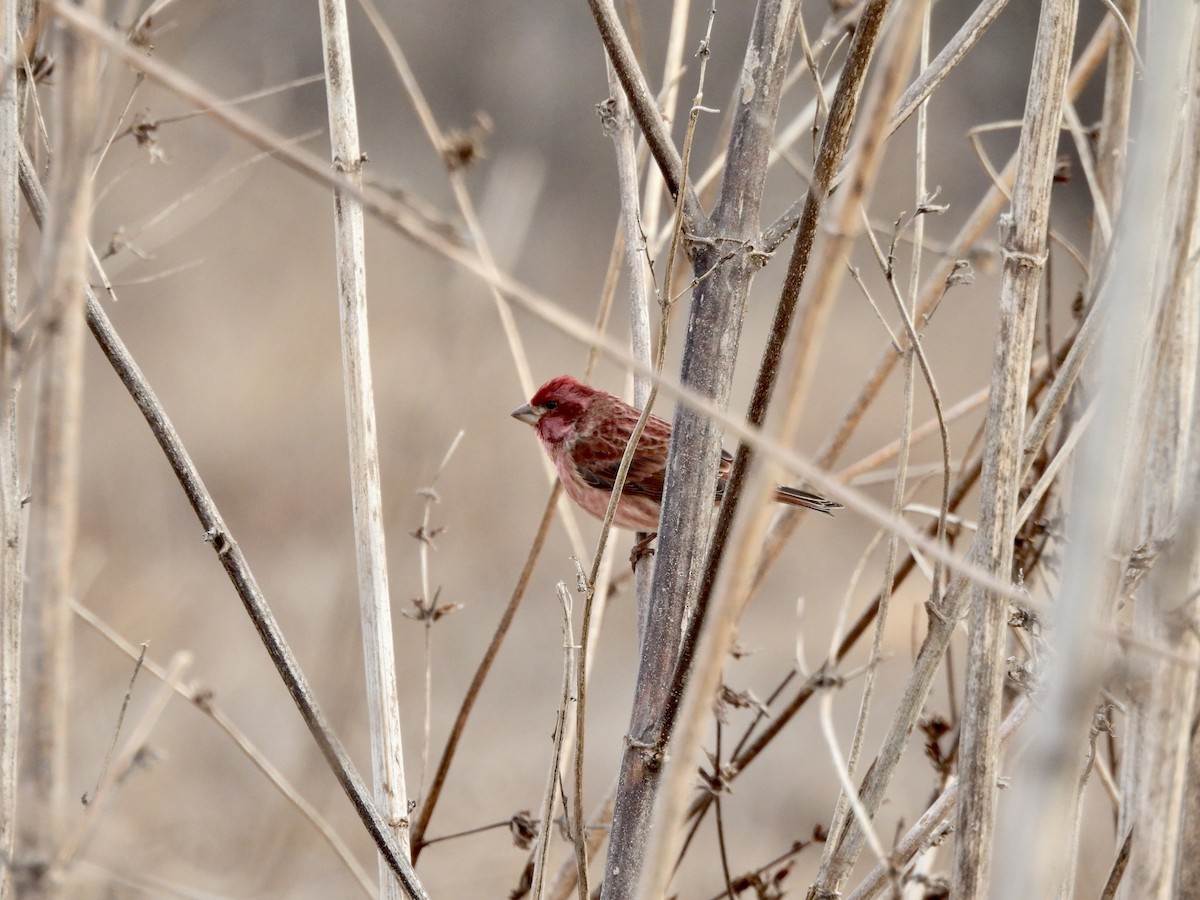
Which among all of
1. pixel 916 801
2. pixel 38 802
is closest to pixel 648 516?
pixel 38 802

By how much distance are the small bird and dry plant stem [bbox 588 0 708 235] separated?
219 centimetres

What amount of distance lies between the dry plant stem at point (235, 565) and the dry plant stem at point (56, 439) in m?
0.39

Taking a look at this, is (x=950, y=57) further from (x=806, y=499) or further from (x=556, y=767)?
(x=806, y=499)

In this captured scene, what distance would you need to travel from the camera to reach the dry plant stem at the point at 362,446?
1.40m

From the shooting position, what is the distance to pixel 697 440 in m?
1.30

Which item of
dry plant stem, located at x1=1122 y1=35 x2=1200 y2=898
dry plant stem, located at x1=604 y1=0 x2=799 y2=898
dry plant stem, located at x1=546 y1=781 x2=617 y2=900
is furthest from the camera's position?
dry plant stem, located at x1=546 y1=781 x2=617 y2=900

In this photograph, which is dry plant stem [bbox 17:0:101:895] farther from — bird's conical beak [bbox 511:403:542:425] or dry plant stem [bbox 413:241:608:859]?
bird's conical beak [bbox 511:403:542:425]

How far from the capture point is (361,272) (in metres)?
1.45

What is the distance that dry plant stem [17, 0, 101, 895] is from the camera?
0.76m

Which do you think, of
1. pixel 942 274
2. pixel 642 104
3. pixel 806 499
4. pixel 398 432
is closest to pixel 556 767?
pixel 642 104

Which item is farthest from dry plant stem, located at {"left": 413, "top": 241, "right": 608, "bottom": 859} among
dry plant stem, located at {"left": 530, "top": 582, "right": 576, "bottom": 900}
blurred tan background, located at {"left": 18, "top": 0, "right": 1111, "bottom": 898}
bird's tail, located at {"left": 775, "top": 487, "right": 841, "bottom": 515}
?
blurred tan background, located at {"left": 18, "top": 0, "right": 1111, "bottom": 898}

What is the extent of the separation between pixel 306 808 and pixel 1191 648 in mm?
1005

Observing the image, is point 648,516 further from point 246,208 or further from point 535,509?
point 246,208

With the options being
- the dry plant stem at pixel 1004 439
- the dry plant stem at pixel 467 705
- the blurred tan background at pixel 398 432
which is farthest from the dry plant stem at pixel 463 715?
the blurred tan background at pixel 398 432
